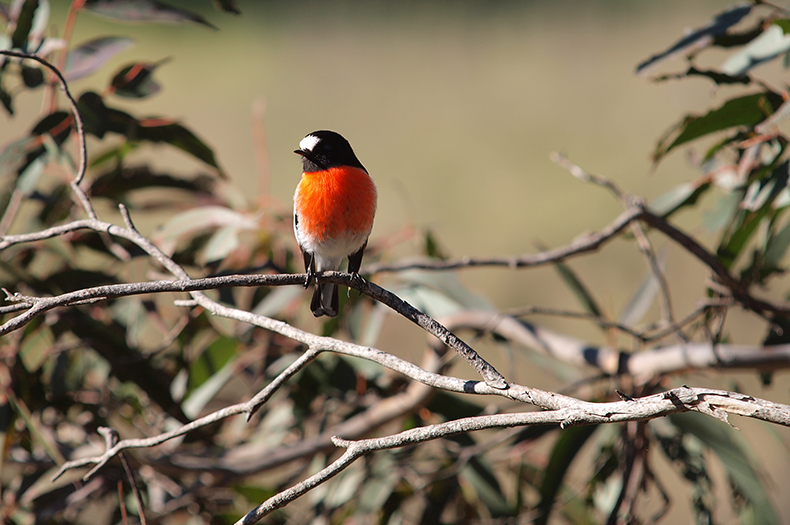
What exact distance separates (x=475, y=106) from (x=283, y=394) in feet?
12.3

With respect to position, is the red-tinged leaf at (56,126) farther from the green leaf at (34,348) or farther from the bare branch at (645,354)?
the bare branch at (645,354)

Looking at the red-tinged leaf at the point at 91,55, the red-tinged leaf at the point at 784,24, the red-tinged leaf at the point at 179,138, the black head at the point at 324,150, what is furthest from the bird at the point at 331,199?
the red-tinged leaf at the point at 784,24

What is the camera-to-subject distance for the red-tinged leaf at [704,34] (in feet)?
4.60

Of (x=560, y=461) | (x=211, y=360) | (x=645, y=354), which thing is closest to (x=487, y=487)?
(x=560, y=461)

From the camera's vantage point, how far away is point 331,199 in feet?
4.57

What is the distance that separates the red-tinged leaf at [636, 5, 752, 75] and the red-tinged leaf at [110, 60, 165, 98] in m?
1.11

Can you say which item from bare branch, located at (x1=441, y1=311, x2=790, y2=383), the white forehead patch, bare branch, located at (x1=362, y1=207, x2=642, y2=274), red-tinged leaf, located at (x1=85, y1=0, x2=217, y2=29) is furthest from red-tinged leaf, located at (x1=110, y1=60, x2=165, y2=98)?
bare branch, located at (x1=441, y1=311, x2=790, y2=383)

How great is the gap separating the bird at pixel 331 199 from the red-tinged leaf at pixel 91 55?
21.4 inches

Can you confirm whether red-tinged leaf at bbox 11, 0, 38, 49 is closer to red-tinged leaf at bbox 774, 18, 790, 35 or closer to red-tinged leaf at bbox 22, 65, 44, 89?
red-tinged leaf at bbox 22, 65, 44, 89

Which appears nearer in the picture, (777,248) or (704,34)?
(704,34)

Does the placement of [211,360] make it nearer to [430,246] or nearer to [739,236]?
[430,246]

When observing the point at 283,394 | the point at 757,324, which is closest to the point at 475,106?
the point at 757,324

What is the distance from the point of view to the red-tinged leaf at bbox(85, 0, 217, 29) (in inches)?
60.6

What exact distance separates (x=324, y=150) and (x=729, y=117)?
2.96ft
